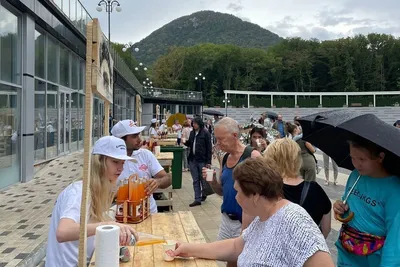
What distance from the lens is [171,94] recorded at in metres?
50.1

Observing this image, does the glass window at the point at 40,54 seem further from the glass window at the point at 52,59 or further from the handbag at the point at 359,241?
the handbag at the point at 359,241

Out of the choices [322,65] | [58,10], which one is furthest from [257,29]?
[58,10]

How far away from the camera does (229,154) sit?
344 cm

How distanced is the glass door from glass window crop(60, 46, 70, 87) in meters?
0.44

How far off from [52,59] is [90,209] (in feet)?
37.0

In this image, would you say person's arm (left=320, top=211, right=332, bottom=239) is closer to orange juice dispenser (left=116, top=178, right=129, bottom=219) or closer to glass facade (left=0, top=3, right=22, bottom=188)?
orange juice dispenser (left=116, top=178, right=129, bottom=219)

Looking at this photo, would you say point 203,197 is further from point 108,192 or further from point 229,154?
point 108,192

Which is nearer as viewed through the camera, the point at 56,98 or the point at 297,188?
the point at 297,188

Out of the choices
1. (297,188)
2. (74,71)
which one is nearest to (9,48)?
(74,71)

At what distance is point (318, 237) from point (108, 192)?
4.13 ft

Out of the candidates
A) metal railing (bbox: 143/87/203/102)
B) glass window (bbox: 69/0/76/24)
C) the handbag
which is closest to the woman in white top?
the handbag

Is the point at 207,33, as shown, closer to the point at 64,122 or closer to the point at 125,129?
the point at 64,122

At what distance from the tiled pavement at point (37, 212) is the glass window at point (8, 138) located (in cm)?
33

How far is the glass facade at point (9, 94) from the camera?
8531 mm
